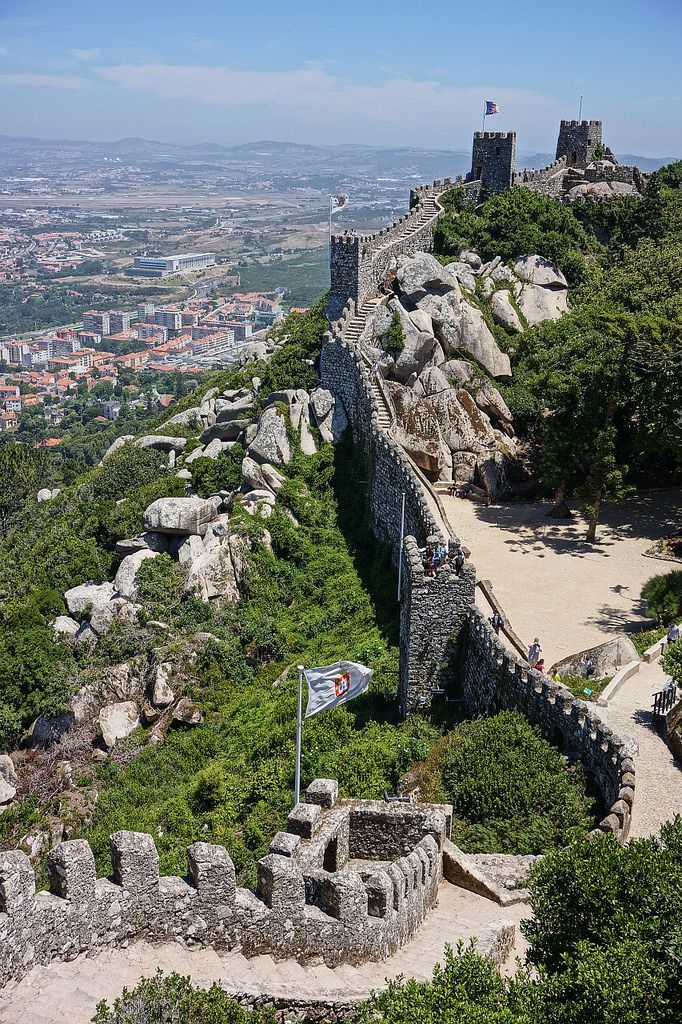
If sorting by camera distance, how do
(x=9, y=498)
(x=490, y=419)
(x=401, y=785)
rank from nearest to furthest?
(x=401, y=785) < (x=490, y=419) < (x=9, y=498)

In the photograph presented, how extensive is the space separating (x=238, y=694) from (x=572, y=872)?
13.4 m


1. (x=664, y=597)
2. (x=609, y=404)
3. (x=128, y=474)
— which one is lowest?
(x=128, y=474)

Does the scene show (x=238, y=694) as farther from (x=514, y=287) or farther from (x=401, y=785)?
(x=514, y=287)

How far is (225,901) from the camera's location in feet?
35.2

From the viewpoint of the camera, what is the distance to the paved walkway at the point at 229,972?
364 inches

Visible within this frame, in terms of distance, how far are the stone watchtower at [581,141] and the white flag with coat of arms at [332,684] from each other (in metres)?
33.3

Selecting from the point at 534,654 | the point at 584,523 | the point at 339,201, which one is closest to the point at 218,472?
the point at 584,523

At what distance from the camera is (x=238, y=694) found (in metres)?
23.0

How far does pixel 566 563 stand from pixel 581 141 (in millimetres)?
26618

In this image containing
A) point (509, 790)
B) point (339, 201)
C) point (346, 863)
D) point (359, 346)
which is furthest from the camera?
point (339, 201)

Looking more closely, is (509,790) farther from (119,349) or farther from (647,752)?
(119,349)

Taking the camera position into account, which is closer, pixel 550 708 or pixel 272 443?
pixel 550 708

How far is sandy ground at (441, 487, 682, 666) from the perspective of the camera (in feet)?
67.4

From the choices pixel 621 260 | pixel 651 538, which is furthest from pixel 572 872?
pixel 621 260
